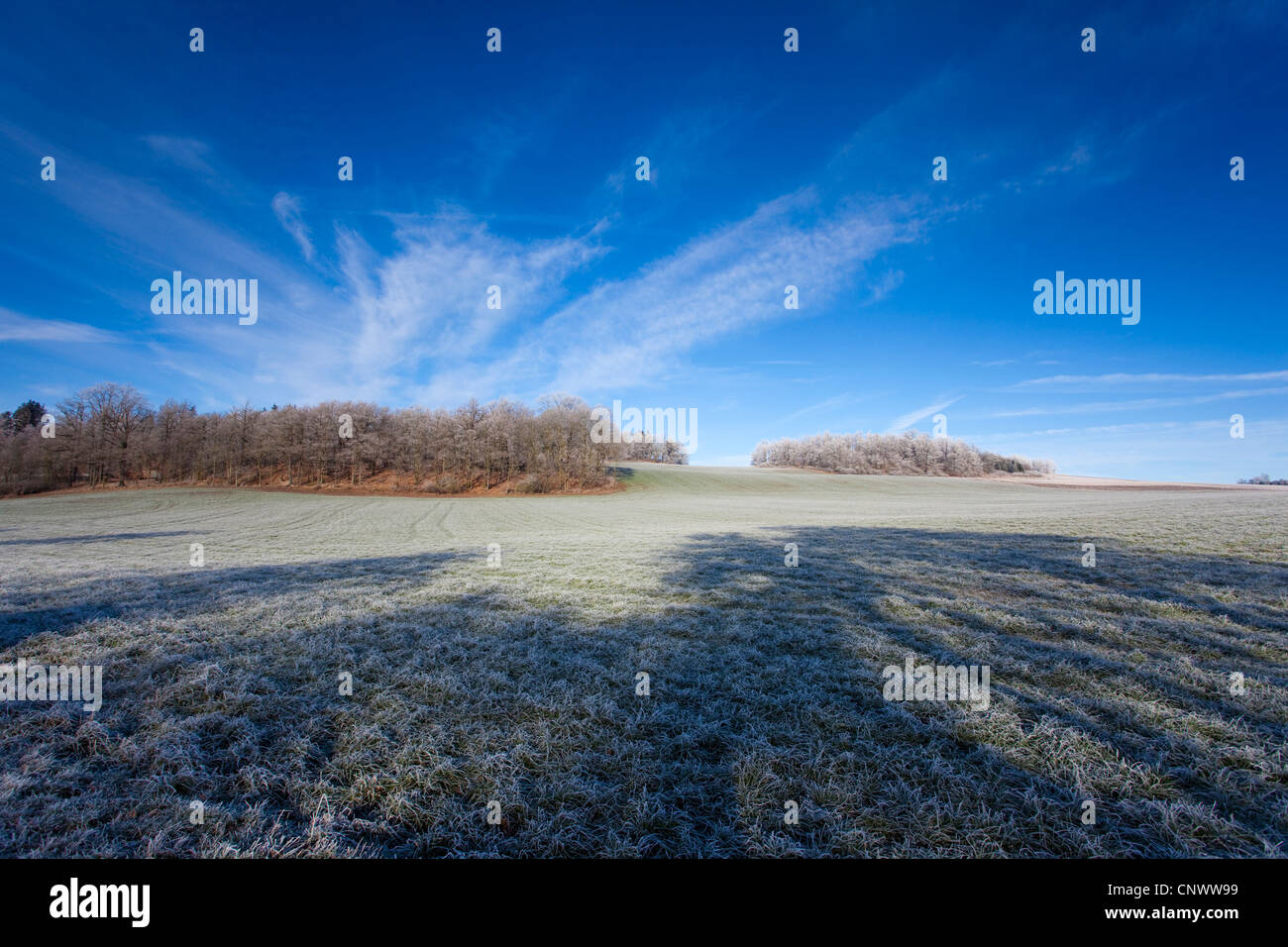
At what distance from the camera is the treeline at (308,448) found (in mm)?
54750

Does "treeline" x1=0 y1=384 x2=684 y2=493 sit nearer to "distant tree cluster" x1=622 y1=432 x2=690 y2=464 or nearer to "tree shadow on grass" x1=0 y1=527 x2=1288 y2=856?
"tree shadow on grass" x1=0 y1=527 x2=1288 y2=856

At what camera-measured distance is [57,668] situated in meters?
5.38

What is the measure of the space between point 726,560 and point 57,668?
11480mm

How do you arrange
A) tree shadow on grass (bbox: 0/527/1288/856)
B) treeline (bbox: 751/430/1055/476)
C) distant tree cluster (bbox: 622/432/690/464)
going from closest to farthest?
tree shadow on grass (bbox: 0/527/1288/856) → treeline (bbox: 751/430/1055/476) → distant tree cluster (bbox: 622/432/690/464)

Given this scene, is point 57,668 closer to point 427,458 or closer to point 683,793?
point 683,793

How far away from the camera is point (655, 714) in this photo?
4555 mm

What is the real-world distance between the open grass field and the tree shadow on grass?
0.09ft

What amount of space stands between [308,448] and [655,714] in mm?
71570

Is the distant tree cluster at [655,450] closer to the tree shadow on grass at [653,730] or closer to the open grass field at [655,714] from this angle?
the open grass field at [655,714]

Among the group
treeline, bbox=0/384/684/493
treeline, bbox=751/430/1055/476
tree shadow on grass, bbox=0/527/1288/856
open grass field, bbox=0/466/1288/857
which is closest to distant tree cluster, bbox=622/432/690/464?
treeline, bbox=751/430/1055/476

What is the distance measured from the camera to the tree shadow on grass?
9.73ft

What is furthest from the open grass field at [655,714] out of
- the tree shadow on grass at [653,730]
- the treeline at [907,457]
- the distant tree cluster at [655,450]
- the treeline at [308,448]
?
the distant tree cluster at [655,450]

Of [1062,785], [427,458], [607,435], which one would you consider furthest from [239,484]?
[1062,785]

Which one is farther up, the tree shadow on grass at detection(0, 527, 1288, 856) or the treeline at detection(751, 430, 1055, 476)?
the treeline at detection(751, 430, 1055, 476)
